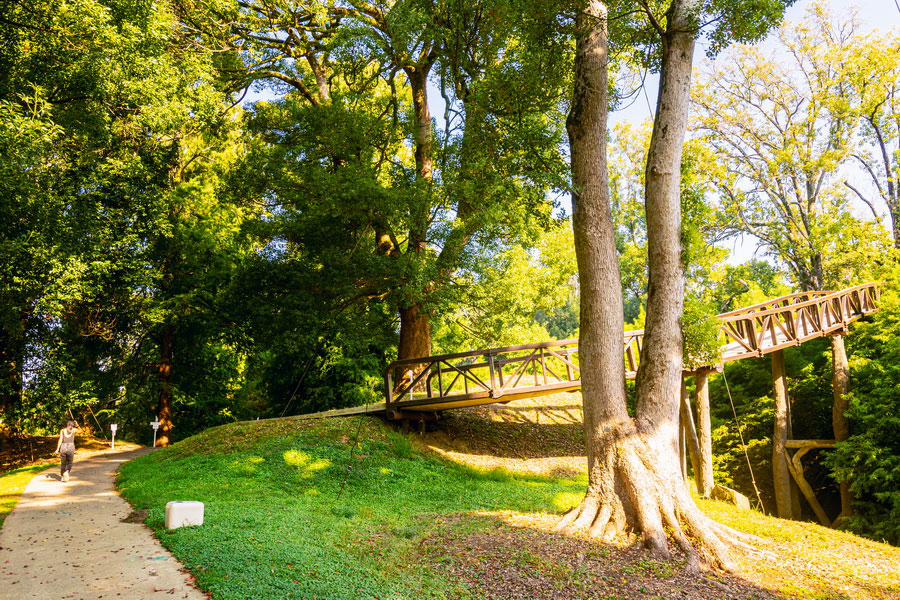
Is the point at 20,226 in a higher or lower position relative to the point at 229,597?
higher

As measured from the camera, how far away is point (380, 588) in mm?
5055

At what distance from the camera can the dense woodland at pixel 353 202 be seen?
1004 centimetres

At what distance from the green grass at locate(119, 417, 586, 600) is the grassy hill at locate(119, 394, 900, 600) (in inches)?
1.1

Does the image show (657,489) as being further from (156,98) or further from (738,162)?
(738,162)

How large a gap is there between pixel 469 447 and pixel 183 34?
1351 cm

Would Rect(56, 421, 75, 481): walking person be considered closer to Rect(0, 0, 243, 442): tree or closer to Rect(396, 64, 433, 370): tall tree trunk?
Rect(0, 0, 243, 442): tree

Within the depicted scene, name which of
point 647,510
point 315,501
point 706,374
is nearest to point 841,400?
point 706,374

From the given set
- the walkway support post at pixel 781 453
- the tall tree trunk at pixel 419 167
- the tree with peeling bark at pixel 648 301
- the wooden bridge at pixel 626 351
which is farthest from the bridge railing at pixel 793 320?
the tall tree trunk at pixel 419 167

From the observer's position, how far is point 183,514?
7.02 meters

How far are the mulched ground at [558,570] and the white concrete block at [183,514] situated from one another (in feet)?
9.97

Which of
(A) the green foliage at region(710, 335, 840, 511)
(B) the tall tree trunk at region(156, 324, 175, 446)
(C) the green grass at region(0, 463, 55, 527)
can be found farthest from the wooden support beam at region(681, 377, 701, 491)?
(B) the tall tree trunk at region(156, 324, 175, 446)

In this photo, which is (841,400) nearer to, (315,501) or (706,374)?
(706,374)

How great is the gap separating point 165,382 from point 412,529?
15.5 meters

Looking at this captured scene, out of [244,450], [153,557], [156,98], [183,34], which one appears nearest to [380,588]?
[153,557]
